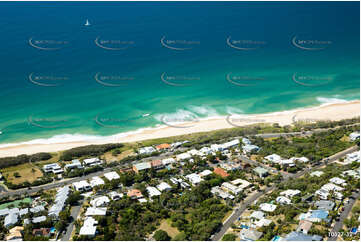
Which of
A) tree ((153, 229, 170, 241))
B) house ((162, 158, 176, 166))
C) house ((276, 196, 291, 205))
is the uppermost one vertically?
house ((162, 158, 176, 166))

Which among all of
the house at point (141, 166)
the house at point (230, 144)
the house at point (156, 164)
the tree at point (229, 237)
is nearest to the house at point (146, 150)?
the house at point (156, 164)

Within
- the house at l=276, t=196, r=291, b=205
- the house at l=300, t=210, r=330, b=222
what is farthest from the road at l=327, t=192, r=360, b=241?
the house at l=276, t=196, r=291, b=205

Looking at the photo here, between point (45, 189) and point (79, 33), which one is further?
point (79, 33)

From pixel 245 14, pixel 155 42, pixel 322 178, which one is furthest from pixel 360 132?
pixel 245 14

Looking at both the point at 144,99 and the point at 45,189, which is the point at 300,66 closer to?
the point at 144,99

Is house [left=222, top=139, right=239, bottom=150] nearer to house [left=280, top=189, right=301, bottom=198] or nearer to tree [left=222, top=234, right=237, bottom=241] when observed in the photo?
house [left=280, top=189, right=301, bottom=198]

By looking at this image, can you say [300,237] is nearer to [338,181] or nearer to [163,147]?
[338,181]
